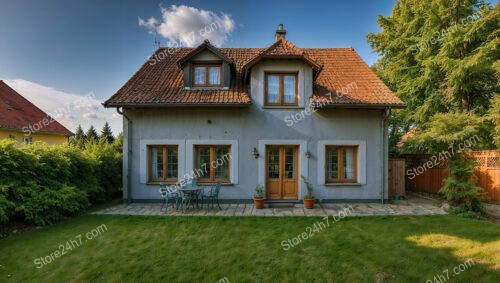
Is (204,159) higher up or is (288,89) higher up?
(288,89)

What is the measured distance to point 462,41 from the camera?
10992mm

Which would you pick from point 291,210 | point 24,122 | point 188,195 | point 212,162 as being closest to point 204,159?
point 212,162

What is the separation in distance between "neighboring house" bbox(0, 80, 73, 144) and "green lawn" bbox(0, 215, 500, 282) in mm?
14214

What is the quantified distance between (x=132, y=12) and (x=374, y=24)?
15.7 meters

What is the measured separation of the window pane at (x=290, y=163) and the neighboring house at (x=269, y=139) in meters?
0.04

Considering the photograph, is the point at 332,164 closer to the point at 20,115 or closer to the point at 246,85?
the point at 246,85

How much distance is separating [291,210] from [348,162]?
324 cm

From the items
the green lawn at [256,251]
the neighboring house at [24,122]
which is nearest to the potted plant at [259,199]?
the green lawn at [256,251]

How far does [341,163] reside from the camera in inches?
359

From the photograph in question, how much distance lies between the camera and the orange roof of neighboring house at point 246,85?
854 centimetres

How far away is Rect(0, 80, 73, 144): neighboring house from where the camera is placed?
51.2 feet

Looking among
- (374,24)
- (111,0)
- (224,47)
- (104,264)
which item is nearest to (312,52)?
(224,47)

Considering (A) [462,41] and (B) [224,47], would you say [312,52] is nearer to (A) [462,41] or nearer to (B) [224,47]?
(B) [224,47]

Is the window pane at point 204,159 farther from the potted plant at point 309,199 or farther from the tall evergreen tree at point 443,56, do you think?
the tall evergreen tree at point 443,56
